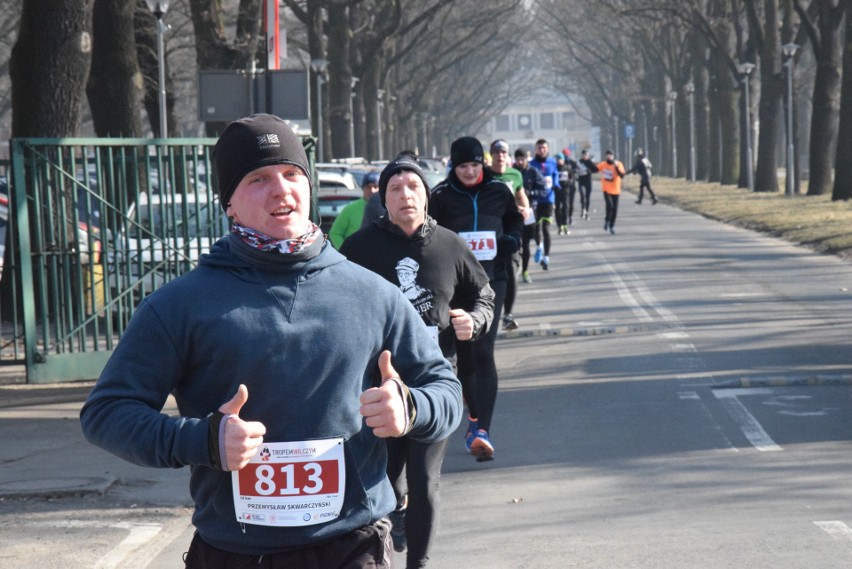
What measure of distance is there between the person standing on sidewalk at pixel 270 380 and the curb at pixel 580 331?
38.8 feet

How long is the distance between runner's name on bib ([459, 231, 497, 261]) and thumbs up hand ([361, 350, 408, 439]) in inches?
245

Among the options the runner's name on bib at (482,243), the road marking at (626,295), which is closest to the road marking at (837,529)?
the runner's name on bib at (482,243)

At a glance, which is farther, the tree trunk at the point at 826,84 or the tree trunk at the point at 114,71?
the tree trunk at the point at 826,84

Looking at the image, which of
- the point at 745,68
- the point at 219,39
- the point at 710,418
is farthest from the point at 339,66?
the point at 710,418

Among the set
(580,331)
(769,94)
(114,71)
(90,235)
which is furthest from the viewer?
(769,94)

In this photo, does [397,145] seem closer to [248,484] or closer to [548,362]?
[548,362]

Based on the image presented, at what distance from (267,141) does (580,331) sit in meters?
12.1

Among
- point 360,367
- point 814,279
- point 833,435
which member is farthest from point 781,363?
point 360,367

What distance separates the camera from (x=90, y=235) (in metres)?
12.9

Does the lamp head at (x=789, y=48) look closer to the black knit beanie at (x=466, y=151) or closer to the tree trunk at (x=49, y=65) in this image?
the tree trunk at (x=49, y=65)

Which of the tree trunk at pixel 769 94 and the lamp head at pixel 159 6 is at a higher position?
the lamp head at pixel 159 6

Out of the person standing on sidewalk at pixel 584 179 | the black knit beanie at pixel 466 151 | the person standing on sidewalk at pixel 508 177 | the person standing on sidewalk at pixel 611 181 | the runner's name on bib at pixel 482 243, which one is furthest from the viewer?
the person standing on sidewalk at pixel 584 179

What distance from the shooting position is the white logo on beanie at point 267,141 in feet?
11.3

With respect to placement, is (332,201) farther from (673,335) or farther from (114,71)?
(673,335)
